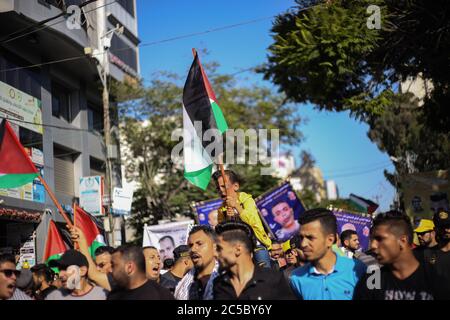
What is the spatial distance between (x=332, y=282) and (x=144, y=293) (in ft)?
4.65

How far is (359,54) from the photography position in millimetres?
14672

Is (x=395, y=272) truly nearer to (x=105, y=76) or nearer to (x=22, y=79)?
(x=22, y=79)

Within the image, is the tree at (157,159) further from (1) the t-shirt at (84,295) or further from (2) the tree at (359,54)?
(1) the t-shirt at (84,295)

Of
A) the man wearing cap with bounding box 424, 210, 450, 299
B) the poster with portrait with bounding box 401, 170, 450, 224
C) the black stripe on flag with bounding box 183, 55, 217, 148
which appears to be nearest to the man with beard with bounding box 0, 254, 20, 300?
the black stripe on flag with bounding box 183, 55, 217, 148

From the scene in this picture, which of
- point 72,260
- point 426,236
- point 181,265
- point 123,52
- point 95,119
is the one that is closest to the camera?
point 72,260

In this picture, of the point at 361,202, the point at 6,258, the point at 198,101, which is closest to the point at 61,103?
the point at 361,202

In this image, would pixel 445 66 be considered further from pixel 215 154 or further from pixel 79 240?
pixel 79 240

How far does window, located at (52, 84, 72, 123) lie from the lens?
2325 cm

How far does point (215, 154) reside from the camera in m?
7.57

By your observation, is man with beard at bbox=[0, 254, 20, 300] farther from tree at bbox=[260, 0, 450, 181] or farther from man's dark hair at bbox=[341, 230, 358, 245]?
tree at bbox=[260, 0, 450, 181]

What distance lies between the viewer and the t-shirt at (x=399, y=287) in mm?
4301
